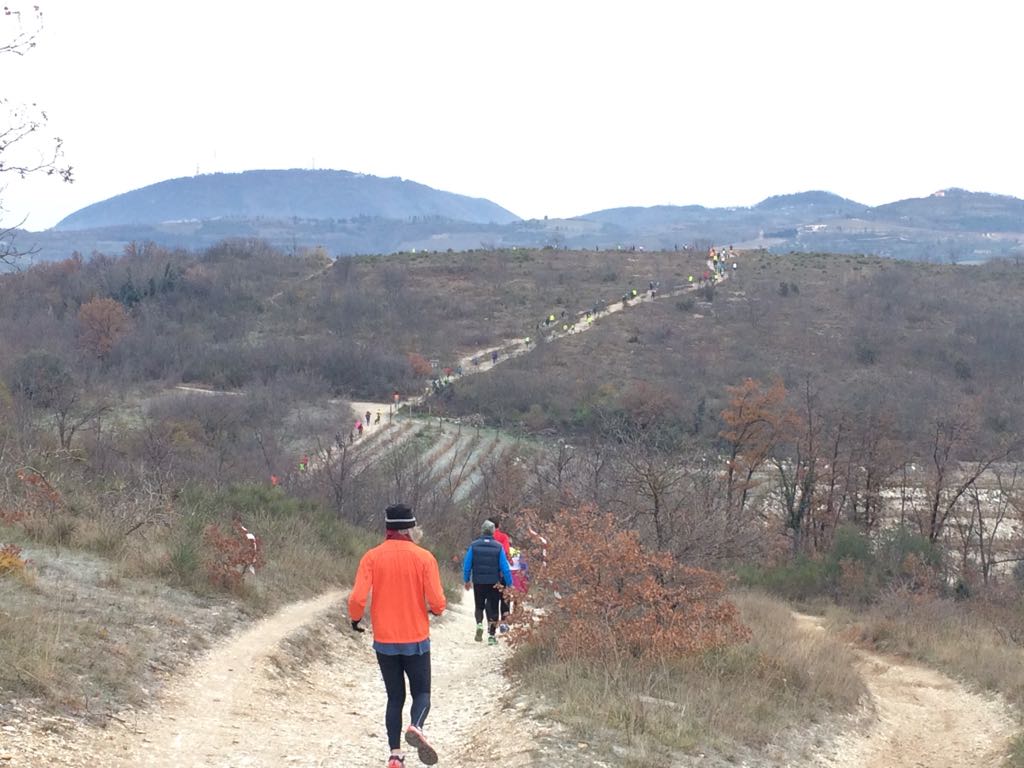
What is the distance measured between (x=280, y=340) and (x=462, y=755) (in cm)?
6558

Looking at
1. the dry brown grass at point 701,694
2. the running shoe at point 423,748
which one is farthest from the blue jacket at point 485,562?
the running shoe at point 423,748

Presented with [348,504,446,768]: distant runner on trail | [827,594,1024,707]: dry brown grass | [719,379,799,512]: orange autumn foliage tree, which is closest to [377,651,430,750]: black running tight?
[348,504,446,768]: distant runner on trail

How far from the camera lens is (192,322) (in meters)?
77.1

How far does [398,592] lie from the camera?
639cm

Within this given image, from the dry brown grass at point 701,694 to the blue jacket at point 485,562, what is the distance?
148cm

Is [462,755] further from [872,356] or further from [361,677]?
[872,356]

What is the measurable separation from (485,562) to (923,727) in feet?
16.3

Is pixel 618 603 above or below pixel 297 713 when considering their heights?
above

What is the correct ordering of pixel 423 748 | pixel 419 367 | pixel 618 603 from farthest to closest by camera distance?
pixel 419 367 → pixel 618 603 → pixel 423 748

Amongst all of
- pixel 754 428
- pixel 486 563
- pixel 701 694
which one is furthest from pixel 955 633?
pixel 754 428

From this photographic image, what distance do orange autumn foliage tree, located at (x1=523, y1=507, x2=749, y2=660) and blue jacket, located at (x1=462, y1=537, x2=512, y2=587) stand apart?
0.99m

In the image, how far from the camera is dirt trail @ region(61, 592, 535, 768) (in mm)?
6715

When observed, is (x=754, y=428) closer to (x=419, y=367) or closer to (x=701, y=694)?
(x=701, y=694)

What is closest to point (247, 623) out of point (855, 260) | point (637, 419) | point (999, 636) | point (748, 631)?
point (748, 631)
